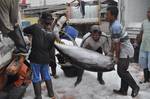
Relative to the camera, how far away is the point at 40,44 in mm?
8469

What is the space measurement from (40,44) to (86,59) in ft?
2.98

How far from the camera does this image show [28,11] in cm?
2466

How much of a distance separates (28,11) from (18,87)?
54.7 ft

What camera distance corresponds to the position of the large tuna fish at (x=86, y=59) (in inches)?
336

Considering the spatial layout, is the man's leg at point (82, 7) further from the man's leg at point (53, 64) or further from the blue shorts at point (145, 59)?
the man's leg at point (53, 64)

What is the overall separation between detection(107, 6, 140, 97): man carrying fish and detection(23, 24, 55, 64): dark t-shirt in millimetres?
1182

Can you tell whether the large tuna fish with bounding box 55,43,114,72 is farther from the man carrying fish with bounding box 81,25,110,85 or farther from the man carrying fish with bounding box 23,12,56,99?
the man carrying fish with bounding box 81,25,110,85

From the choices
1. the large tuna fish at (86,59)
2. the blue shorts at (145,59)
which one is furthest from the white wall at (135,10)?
the large tuna fish at (86,59)

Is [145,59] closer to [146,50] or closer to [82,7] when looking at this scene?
[146,50]

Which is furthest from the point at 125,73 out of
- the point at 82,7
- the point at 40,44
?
the point at 82,7

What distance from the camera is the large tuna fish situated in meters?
8.55

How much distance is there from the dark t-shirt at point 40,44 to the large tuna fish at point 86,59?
304mm

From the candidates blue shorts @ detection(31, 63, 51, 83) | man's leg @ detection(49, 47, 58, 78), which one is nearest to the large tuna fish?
blue shorts @ detection(31, 63, 51, 83)

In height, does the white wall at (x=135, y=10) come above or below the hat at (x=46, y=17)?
below
